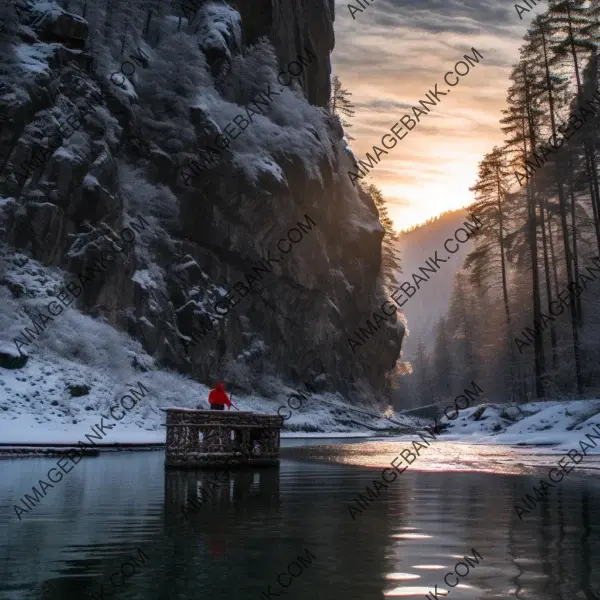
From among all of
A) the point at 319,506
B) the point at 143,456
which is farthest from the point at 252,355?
the point at 319,506

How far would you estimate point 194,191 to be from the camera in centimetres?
4022

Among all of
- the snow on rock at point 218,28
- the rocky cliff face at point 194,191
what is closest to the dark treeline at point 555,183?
the rocky cliff face at point 194,191

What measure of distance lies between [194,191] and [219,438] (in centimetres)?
2708

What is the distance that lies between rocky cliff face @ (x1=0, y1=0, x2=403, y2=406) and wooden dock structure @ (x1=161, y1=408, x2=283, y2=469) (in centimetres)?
1518

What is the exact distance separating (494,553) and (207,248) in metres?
37.2

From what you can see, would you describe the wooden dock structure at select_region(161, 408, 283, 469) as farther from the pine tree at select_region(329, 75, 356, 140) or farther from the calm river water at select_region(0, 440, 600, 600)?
the pine tree at select_region(329, 75, 356, 140)

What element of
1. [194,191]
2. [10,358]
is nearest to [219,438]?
[10,358]

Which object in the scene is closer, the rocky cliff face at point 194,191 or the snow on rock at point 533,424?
the snow on rock at point 533,424

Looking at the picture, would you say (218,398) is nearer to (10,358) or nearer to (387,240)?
(10,358)

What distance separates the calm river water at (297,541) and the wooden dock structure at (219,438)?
411 cm

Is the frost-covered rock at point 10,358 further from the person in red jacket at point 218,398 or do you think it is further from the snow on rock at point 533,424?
the snow on rock at point 533,424

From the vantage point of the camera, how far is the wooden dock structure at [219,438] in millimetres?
15047

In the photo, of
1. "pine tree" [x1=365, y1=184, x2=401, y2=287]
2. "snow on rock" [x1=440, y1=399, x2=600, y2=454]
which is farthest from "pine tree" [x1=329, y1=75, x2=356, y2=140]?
"snow on rock" [x1=440, y1=399, x2=600, y2=454]

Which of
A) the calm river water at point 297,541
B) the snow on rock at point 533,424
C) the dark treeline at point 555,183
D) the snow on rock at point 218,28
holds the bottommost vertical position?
the calm river water at point 297,541
